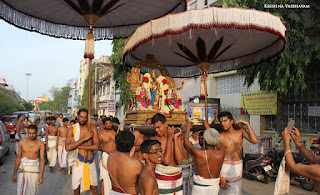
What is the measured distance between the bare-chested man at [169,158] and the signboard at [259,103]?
942cm

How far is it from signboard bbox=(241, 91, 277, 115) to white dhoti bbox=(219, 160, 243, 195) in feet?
28.0

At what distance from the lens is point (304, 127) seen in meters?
10.8

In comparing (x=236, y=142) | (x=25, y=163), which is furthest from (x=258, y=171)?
(x=25, y=163)

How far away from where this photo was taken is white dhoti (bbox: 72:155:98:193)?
187 inches

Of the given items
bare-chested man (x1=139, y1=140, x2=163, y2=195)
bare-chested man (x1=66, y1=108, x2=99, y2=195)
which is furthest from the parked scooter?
bare-chested man (x1=139, y1=140, x2=163, y2=195)

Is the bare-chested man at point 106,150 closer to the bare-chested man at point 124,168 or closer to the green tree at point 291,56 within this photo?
the bare-chested man at point 124,168

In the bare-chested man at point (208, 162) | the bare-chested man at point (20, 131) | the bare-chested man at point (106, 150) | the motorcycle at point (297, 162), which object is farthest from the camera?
the bare-chested man at point (20, 131)

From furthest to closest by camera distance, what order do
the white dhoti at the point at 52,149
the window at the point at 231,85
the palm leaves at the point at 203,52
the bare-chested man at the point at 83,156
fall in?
the window at the point at 231,85 → the white dhoti at the point at 52,149 → the palm leaves at the point at 203,52 → the bare-chested man at the point at 83,156

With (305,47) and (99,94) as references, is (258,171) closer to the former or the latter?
(305,47)

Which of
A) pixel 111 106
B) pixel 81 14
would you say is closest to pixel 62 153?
pixel 81 14

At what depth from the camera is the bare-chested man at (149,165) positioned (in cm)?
252

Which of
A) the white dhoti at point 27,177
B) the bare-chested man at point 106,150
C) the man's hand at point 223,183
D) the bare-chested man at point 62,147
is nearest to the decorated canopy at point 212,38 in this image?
the bare-chested man at point 106,150

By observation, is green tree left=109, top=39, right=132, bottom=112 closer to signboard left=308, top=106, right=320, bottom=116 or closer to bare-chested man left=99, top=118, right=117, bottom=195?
signboard left=308, top=106, right=320, bottom=116

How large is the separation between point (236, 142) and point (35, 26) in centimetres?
519
